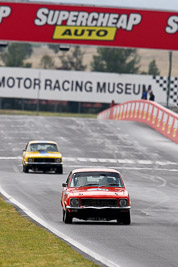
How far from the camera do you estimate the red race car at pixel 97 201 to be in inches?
587

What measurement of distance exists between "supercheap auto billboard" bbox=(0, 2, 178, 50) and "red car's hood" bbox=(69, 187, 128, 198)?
4167 centimetres

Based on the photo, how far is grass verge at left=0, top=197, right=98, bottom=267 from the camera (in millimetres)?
10562

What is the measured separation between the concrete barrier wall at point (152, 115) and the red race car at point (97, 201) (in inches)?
1064

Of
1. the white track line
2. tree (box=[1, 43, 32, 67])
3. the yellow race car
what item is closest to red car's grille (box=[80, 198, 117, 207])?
the white track line

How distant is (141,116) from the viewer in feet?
172

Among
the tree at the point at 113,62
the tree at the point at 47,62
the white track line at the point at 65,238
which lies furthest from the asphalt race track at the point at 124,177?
the tree at the point at 47,62

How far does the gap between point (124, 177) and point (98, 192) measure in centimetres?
1297

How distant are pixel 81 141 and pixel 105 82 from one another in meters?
37.2

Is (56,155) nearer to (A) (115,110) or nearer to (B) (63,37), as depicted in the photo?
(B) (63,37)

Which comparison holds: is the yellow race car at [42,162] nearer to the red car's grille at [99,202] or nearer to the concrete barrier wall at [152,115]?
the red car's grille at [99,202]

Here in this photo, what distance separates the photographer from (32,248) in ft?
39.3

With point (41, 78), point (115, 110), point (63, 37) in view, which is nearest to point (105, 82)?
point (41, 78)

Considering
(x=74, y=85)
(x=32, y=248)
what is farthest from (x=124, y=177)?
(x=74, y=85)

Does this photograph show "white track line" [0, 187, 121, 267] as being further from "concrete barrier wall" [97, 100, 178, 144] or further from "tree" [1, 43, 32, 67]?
"tree" [1, 43, 32, 67]
